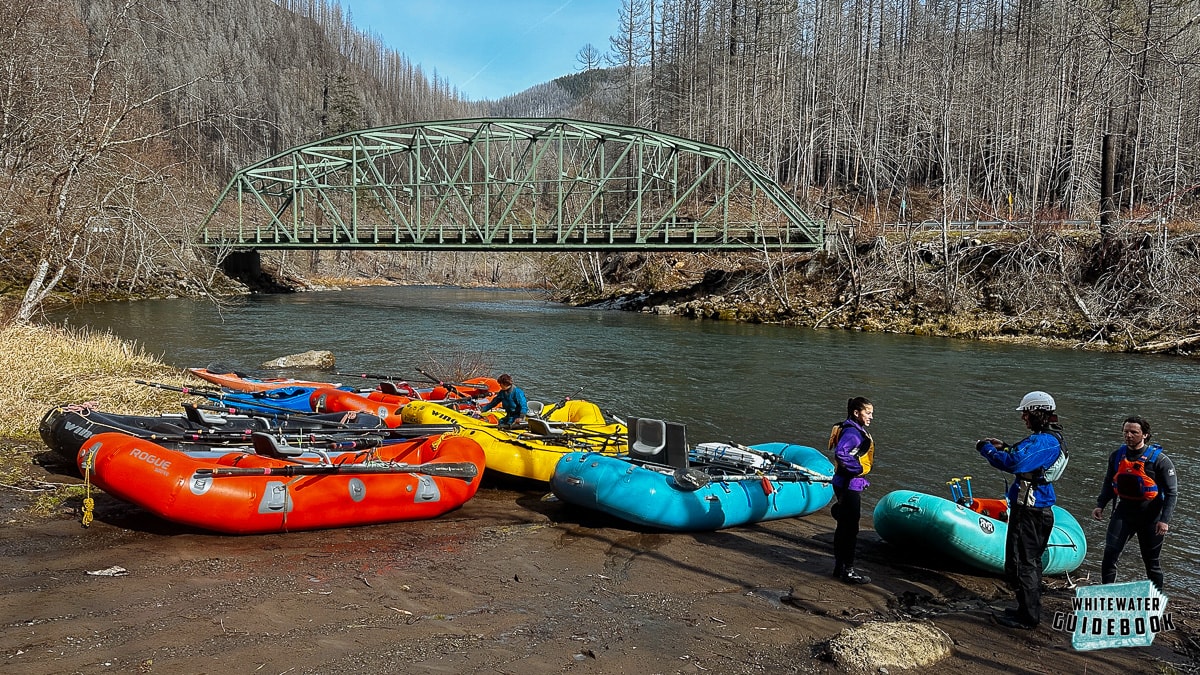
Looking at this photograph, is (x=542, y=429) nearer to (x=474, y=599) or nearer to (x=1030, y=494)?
(x=474, y=599)

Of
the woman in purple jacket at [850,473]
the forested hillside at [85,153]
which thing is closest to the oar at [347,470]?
the woman in purple jacket at [850,473]

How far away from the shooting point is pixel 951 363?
22766mm

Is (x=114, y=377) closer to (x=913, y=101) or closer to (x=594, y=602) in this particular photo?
(x=594, y=602)

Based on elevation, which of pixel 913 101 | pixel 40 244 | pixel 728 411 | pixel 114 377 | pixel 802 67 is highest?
pixel 802 67

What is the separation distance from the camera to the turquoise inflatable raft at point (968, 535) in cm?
735

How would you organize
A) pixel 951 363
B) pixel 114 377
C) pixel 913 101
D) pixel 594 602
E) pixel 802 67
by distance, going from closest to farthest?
pixel 594 602, pixel 114 377, pixel 951 363, pixel 913 101, pixel 802 67

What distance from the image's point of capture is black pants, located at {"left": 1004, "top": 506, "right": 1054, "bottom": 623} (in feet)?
19.7

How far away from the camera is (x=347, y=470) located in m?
7.77

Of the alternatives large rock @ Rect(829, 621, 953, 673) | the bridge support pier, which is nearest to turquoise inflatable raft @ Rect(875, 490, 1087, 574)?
large rock @ Rect(829, 621, 953, 673)

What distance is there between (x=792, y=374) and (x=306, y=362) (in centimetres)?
1250

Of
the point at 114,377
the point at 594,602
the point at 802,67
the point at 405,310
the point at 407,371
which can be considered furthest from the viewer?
the point at 802,67

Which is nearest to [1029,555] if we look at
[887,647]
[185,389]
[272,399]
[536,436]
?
[887,647]

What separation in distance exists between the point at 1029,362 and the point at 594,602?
68.6ft

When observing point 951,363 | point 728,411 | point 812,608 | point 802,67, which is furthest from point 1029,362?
point 802,67
